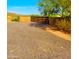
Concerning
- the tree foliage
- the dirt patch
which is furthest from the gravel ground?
the tree foliage

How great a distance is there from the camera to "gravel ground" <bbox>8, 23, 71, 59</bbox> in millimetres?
1627

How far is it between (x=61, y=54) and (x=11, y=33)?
521 millimetres

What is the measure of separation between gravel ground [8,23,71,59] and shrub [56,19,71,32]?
0.37 feet

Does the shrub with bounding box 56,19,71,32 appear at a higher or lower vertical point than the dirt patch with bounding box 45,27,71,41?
higher

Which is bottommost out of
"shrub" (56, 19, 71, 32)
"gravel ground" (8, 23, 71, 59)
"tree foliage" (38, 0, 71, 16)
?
"gravel ground" (8, 23, 71, 59)

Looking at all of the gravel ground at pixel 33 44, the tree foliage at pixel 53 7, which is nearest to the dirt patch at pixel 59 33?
the gravel ground at pixel 33 44

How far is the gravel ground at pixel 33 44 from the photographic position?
5.34 feet

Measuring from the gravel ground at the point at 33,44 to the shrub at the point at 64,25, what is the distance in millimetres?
112

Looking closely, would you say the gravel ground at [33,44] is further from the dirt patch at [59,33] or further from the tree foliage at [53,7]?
the tree foliage at [53,7]

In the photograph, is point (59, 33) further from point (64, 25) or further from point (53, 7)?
point (53, 7)

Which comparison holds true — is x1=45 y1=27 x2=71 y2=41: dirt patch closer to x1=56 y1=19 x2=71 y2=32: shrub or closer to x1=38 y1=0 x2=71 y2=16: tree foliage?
x1=56 y1=19 x2=71 y2=32: shrub

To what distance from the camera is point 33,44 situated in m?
1.67
